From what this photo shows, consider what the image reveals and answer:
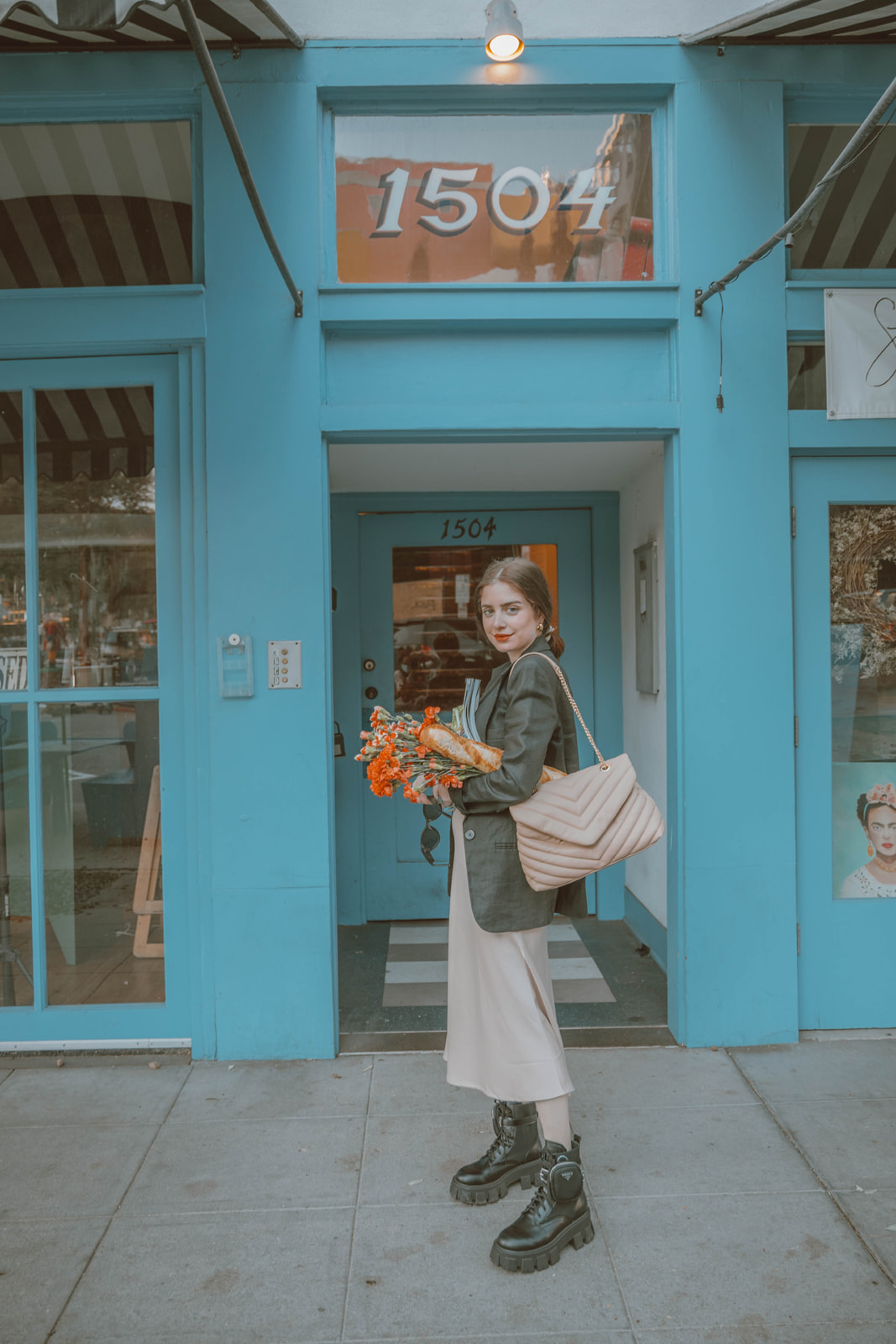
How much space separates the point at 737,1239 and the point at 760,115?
4.16 m

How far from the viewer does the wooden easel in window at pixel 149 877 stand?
4.04m

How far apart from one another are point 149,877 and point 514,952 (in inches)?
79.2

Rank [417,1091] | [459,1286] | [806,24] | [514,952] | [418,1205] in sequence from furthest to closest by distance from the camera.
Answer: [806,24]
[417,1091]
[418,1205]
[514,952]
[459,1286]

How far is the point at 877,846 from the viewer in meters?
4.11

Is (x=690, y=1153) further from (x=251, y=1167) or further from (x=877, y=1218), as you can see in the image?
(x=251, y=1167)

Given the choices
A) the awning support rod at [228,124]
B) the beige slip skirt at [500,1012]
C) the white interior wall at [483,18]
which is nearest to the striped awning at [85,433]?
the awning support rod at [228,124]

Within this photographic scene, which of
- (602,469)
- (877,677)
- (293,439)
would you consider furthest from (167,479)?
(877,677)

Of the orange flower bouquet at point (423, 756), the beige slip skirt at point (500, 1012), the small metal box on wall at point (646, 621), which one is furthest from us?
the small metal box on wall at point (646, 621)

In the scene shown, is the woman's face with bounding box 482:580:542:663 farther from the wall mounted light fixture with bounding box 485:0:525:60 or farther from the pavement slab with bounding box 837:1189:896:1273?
the wall mounted light fixture with bounding box 485:0:525:60

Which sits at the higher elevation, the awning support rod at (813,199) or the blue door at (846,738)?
the awning support rod at (813,199)

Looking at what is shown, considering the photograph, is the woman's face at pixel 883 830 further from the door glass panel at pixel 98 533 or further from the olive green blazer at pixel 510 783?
the door glass panel at pixel 98 533

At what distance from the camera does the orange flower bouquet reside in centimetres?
258

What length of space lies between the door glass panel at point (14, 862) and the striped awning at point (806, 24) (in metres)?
4.04

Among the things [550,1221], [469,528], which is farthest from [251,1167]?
[469,528]
